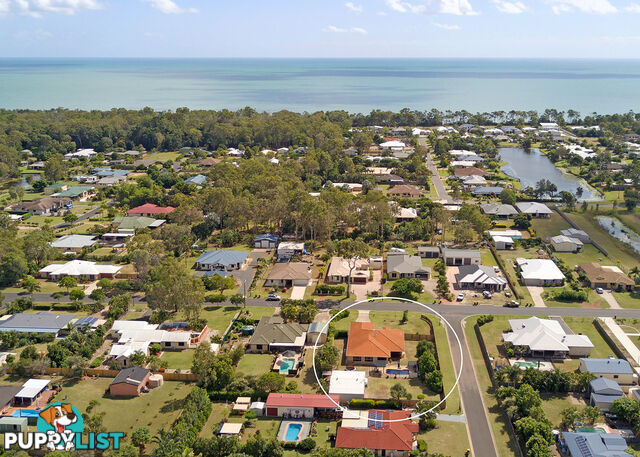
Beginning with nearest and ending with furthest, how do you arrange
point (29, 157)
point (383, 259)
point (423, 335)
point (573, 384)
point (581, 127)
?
1. point (573, 384)
2. point (423, 335)
3. point (383, 259)
4. point (29, 157)
5. point (581, 127)

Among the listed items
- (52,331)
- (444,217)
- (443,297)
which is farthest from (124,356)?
(444,217)

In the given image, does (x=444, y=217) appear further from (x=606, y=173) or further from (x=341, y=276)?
(x=606, y=173)

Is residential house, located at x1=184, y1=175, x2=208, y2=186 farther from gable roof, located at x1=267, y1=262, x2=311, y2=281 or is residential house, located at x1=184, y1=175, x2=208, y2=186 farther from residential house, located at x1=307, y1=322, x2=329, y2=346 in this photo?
residential house, located at x1=307, y1=322, x2=329, y2=346

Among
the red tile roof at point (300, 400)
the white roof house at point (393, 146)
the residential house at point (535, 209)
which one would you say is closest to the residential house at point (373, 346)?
the red tile roof at point (300, 400)

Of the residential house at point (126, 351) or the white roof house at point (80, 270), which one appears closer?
the residential house at point (126, 351)

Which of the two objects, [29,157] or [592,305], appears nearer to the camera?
[592,305]

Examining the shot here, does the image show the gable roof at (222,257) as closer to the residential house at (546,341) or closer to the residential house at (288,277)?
the residential house at (288,277)
